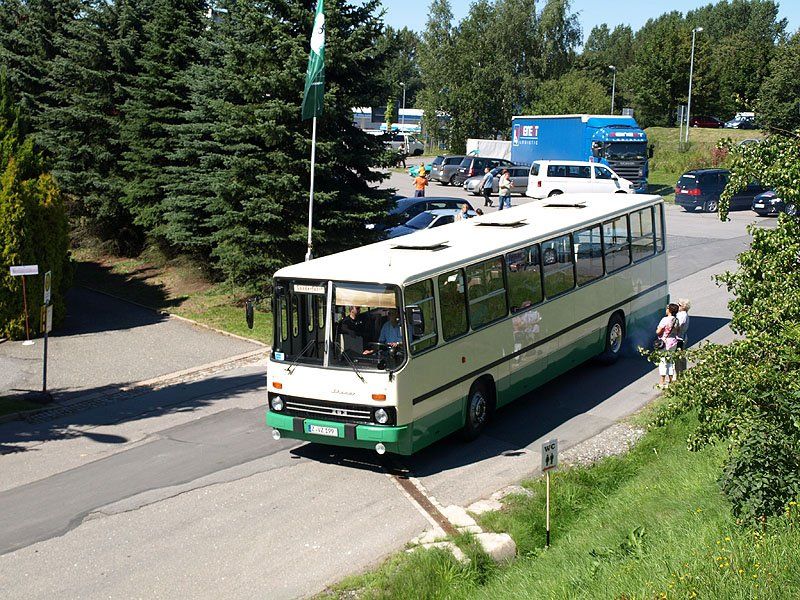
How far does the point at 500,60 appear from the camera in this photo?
75.8m

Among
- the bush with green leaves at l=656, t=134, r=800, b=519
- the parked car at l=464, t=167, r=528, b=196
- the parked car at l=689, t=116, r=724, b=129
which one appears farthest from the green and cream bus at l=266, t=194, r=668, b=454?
the parked car at l=689, t=116, r=724, b=129

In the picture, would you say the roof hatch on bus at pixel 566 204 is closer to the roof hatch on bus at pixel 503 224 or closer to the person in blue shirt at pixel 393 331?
the roof hatch on bus at pixel 503 224

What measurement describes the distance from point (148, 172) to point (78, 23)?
6128mm

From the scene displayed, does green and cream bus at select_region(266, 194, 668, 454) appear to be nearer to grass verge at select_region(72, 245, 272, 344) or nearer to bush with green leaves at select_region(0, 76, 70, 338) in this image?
grass verge at select_region(72, 245, 272, 344)

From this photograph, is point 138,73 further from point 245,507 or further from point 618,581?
point 618,581

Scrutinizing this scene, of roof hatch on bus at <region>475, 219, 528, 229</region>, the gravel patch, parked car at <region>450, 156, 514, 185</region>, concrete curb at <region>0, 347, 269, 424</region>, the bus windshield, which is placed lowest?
concrete curb at <region>0, 347, 269, 424</region>

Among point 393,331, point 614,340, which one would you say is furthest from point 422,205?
point 393,331

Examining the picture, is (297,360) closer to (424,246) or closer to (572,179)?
(424,246)

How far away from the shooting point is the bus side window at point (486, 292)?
13.4 m

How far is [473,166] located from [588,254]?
3425 cm

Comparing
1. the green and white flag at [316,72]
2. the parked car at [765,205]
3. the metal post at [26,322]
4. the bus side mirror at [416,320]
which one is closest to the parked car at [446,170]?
the parked car at [765,205]

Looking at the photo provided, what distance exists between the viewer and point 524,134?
52.8 meters

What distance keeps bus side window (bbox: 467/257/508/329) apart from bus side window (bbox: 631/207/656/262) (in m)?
5.06

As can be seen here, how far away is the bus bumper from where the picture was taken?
11.8 meters
